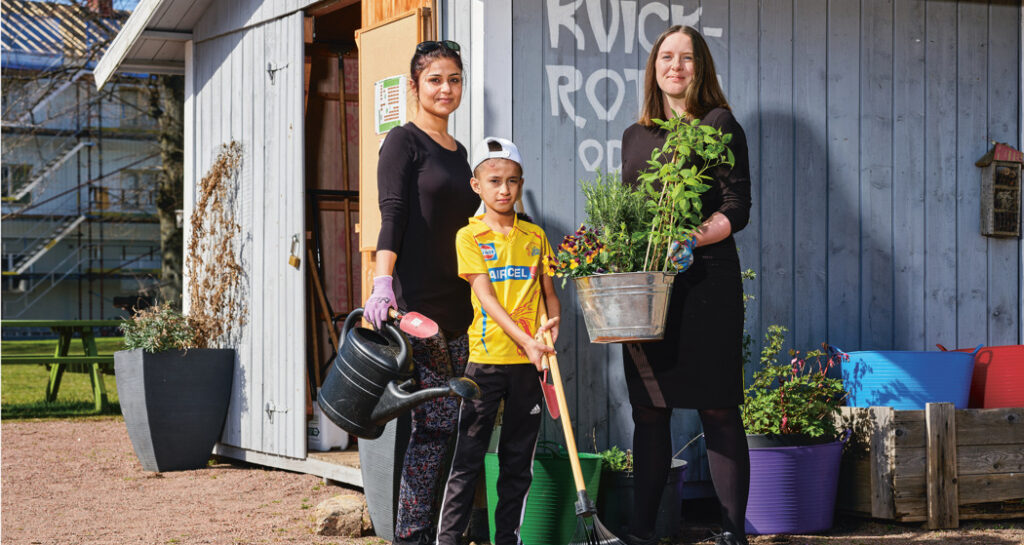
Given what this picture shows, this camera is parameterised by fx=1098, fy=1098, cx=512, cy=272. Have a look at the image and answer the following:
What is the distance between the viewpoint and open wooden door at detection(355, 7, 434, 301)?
473cm

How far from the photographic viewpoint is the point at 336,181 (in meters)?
6.98

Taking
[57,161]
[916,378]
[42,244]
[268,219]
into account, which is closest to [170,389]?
[268,219]

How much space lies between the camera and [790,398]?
4402 millimetres

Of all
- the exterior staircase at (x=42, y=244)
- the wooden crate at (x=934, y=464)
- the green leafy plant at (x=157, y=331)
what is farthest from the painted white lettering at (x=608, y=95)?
the exterior staircase at (x=42, y=244)

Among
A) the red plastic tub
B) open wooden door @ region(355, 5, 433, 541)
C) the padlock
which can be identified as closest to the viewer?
open wooden door @ region(355, 5, 433, 541)

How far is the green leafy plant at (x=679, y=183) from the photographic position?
334 centimetres

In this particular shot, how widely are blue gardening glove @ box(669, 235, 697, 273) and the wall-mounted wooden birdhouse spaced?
2601mm

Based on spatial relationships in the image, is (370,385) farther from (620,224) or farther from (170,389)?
(170,389)

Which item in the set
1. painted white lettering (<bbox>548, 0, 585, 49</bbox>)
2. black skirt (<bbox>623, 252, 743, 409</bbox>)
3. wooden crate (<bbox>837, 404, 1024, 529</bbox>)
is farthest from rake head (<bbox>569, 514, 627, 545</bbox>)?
painted white lettering (<bbox>548, 0, 585, 49</bbox>)

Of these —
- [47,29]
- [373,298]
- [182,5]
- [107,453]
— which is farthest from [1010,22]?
[47,29]

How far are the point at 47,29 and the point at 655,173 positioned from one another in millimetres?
17818

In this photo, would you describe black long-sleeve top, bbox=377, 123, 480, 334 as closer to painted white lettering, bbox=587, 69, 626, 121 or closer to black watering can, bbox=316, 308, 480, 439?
black watering can, bbox=316, 308, 480, 439

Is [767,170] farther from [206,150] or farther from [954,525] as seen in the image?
[206,150]

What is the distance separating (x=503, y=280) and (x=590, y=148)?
3.76 feet
